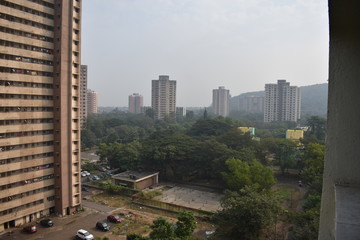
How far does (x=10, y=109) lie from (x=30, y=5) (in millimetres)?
4698

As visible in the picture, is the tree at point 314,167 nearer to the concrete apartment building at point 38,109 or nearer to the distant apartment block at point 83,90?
the concrete apartment building at point 38,109

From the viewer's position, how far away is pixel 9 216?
461 inches

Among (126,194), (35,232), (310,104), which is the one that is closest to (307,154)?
(126,194)

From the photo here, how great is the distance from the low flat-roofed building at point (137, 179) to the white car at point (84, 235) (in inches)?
256

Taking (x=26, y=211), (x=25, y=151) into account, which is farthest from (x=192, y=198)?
(x=25, y=151)

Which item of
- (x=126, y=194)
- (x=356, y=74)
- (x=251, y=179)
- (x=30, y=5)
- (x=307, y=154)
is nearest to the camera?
(x=356, y=74)

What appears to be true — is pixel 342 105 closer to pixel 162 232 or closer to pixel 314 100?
pixel 162 232

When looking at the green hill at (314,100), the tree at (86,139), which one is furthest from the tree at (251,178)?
the green hill at (314,100)

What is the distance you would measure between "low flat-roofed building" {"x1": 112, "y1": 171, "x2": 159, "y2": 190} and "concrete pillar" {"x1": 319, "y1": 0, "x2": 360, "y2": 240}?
17.6 metres

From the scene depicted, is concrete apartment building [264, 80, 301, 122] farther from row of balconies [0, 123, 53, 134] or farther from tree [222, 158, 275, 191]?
row of balconies [0, 123, 53, 134]

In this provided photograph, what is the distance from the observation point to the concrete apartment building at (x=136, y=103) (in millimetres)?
101562

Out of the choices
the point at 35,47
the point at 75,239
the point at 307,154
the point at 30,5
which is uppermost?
the point at 30,5

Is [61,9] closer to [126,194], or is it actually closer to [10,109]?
[10,109]

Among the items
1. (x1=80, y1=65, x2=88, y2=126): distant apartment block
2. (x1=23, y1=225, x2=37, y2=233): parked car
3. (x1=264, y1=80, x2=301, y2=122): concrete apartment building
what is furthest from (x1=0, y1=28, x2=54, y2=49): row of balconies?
(x1=264, y1=80, x2=301, y2=122): concrete apartment building
